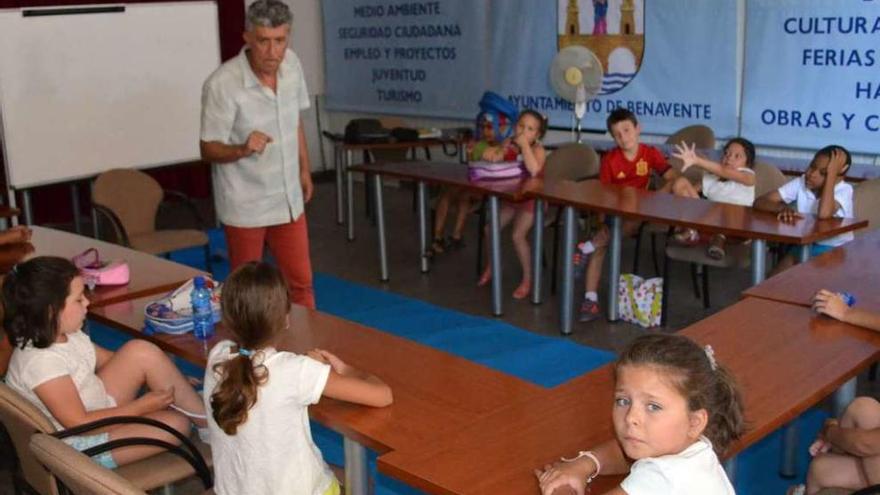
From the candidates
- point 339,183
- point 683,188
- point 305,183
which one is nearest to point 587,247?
point 683,188

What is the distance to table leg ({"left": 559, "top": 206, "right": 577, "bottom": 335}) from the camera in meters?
4.83

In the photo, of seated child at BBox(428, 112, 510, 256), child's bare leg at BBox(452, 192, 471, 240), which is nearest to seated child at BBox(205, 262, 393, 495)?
seated child at BBox(428, 112, 510, 256)

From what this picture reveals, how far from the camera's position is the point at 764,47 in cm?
623

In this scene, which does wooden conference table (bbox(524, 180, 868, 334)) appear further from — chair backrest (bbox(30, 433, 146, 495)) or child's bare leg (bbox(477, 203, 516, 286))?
chair backrest (bbox(30, 433, 146, 495))

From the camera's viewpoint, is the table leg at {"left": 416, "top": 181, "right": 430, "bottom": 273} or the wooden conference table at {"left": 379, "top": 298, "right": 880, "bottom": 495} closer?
the wooden conference table at {"left": 379, "top": 298, "right": 880, "bottom": 495}

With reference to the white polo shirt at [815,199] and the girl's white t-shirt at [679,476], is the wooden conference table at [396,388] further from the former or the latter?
the white polo shirt at [815,199]

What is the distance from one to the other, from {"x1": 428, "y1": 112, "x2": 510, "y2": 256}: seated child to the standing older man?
5.82ft

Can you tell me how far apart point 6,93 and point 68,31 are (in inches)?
24.2

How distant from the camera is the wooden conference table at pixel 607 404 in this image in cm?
189

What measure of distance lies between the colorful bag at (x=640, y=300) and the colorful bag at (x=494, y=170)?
87cm

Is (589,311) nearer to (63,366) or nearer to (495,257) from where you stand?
(495,257)

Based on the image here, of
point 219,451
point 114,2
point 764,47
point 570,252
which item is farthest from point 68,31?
point 219,451

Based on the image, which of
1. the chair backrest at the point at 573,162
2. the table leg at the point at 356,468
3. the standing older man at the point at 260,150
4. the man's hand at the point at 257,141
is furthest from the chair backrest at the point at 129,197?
the table leg at the point at 356,468

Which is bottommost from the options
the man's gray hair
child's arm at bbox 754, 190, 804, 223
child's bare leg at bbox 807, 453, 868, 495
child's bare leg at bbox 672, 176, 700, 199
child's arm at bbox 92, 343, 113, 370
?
child's bare leg at bbox 807, 453, 868, 495
